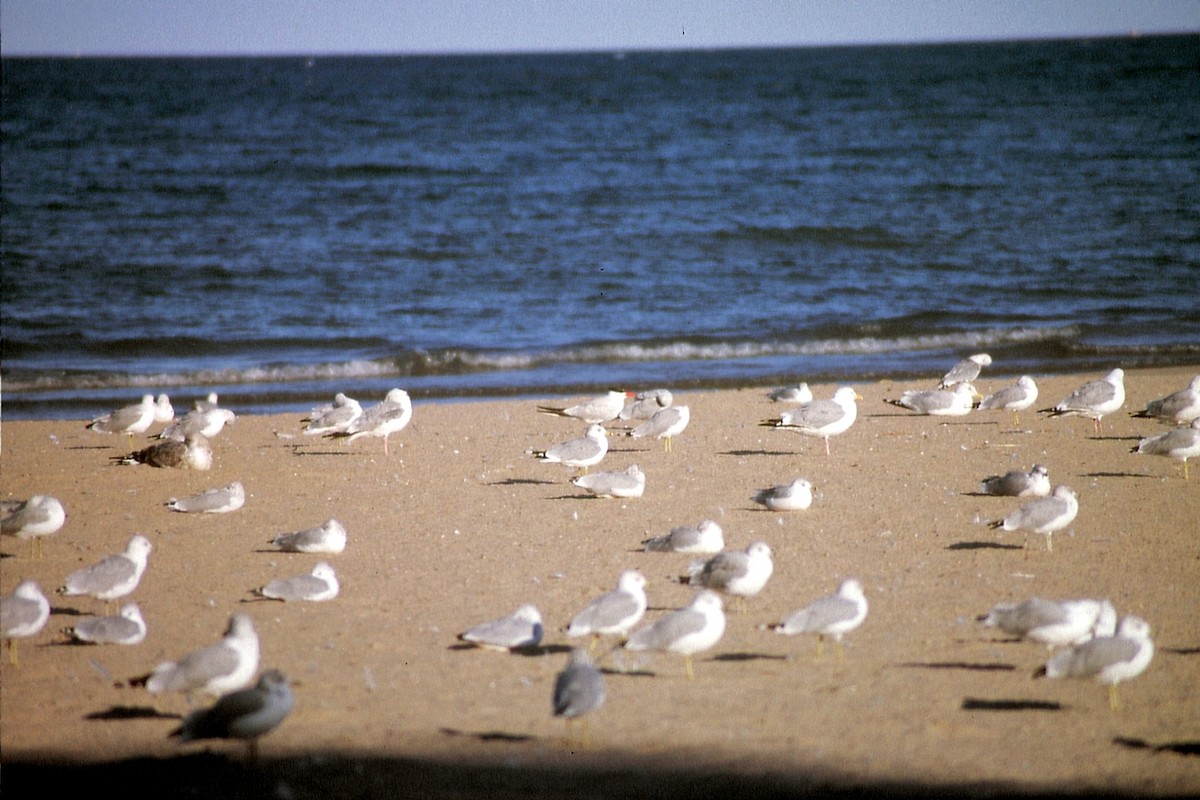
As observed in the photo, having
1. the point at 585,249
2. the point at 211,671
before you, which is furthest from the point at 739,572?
the point at 585,249

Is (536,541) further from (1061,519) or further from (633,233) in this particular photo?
(633,233)

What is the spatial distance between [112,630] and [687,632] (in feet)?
11.3

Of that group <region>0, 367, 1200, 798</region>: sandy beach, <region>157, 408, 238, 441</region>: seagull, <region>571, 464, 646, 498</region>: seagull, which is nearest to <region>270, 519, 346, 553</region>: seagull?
<region>0, 367, 1200, 798</region>: sandy beach

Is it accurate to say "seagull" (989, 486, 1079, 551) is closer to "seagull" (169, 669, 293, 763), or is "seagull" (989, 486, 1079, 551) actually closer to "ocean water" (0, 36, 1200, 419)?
"seagull" (169, 669, 293, 763)

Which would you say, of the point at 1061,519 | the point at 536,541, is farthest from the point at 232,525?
the point at 1061,519

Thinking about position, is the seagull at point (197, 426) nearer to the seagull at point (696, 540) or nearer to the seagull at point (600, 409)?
the seagull at point (600, 409)

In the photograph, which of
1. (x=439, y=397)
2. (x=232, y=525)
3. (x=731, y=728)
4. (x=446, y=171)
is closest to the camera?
(x=731, y=728)

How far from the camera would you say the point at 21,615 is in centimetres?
739

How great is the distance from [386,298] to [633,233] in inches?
311

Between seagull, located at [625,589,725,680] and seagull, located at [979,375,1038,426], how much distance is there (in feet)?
26.5

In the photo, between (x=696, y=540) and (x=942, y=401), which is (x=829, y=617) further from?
(x=942, y=401)

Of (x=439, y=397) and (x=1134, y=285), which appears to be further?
(x=1134, y=285)

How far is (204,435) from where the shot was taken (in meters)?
13.6

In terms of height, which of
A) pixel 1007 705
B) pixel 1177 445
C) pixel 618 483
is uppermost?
pixel 1177 445
